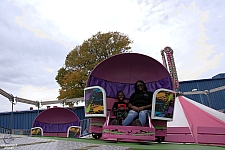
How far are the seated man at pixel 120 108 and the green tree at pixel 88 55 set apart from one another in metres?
9.15

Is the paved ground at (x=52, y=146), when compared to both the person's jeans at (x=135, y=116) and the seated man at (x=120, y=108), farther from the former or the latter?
the seated man at (x=120, y=108)

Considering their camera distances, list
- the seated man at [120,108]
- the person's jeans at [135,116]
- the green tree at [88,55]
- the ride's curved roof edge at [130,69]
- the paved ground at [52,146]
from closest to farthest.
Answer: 1. the paved ground at [52,146]
2. the person's jeans at [135,116]
3. the seated man at [120,108]
4. the ride's curved roof edge at [130,69]
5. the green tree at [88,55]

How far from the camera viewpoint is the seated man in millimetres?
4281

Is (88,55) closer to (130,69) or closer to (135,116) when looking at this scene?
(130,69)

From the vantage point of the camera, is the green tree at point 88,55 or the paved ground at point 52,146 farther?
the green tree at point 88,55

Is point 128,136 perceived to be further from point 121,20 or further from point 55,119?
point 121,20

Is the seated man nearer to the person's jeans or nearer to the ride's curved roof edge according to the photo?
the person's jeans

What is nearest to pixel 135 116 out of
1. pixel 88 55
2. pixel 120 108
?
pixel 120 108

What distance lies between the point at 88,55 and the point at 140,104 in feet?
35.4

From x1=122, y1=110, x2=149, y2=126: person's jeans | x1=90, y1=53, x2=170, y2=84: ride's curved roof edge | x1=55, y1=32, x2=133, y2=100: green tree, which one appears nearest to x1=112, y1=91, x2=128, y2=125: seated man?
x1=122, y1=110, x2=149, y2=126: person's jeans

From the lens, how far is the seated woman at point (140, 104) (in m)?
3.85

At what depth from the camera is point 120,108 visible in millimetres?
4484

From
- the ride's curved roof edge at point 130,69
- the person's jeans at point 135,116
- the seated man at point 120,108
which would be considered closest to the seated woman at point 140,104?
the person's jeans at point 135,116

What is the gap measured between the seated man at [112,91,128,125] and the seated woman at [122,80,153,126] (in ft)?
0.56
